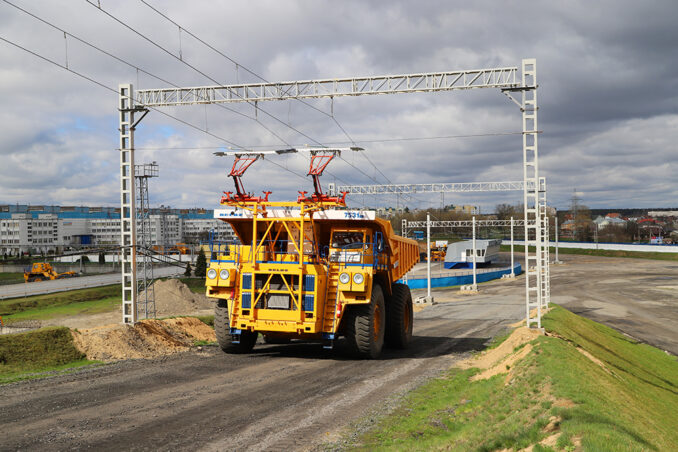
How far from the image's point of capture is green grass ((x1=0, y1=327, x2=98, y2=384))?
11342 mm

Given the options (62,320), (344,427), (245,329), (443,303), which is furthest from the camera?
(443,303)

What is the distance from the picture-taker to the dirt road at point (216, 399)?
751 centimetres

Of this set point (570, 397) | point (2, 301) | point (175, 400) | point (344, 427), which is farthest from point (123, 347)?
point (2, 301)

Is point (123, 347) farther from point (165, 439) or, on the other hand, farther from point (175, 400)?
point (165, 439)

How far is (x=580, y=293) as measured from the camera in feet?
158

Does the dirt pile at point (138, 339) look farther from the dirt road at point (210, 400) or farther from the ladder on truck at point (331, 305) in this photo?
the ladder on truck at point (331, 305)

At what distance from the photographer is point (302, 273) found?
13.0 metres

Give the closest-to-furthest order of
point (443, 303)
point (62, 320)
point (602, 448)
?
point (602, 448) < point (62, 320) < point (443, 303)

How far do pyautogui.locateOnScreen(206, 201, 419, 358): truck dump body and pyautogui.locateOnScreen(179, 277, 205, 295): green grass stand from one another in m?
36.5

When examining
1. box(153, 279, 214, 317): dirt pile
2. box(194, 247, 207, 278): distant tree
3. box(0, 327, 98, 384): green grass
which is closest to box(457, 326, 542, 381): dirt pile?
box(0, 327, 98, 384): green grass

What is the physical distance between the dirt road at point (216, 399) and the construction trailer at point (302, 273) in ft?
2.81

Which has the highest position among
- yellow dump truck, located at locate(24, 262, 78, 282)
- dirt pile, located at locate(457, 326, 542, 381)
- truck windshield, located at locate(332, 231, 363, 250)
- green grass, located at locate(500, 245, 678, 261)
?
truck windshield, located at locate(332, 231, 363, 250)

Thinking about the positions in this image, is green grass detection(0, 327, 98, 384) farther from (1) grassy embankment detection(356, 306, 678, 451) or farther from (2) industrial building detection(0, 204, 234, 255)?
(2) industrial building detection(0, 204, 234, 255)

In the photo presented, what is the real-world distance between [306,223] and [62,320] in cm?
2661
